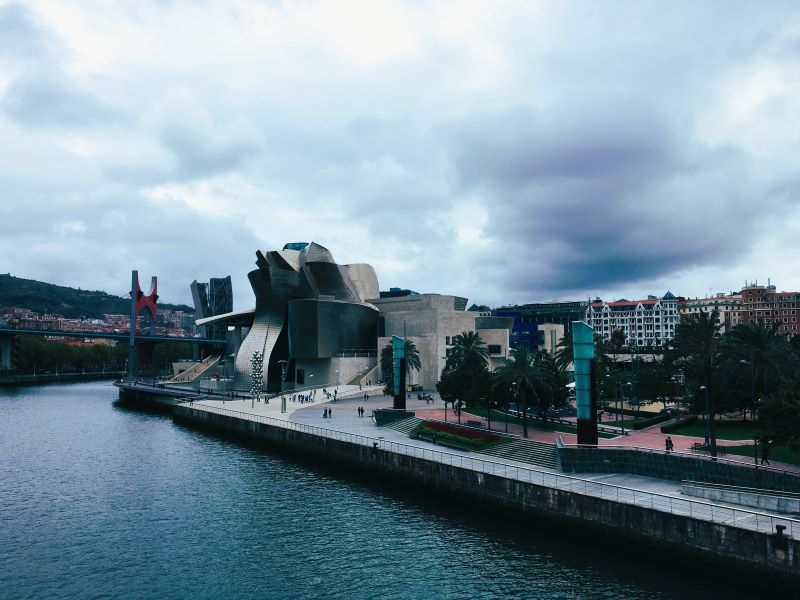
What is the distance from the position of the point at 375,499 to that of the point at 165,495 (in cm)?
1254

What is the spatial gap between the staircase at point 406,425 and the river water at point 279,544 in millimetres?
8596

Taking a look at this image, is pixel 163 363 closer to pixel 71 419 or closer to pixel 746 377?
pixel 71 419

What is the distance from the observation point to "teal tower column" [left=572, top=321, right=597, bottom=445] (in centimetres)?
3466

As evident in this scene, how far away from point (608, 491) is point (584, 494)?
4.57ft

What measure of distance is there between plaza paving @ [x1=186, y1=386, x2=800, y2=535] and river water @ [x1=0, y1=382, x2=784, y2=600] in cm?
225

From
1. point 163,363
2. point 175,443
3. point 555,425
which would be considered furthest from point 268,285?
point 163,363

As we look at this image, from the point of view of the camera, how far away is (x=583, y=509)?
1060 inches

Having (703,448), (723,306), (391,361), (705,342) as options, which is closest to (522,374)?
(703,448)

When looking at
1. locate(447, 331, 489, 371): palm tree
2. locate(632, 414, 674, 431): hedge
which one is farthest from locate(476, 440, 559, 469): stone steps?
locate(632, 414, 674, 431): hedge

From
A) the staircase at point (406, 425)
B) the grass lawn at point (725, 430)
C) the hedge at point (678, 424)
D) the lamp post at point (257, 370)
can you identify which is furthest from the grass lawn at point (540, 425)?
the lamp post at point (257, 370)

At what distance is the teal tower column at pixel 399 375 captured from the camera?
55469 millimetres

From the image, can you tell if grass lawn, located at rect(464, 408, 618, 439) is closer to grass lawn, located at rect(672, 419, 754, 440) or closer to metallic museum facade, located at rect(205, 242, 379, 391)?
grass lawn, located at rect(672, 419, 754, 440)

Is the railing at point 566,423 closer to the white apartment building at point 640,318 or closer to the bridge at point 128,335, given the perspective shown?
the bridge at point 128,335

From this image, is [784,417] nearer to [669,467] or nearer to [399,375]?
[669,467]
